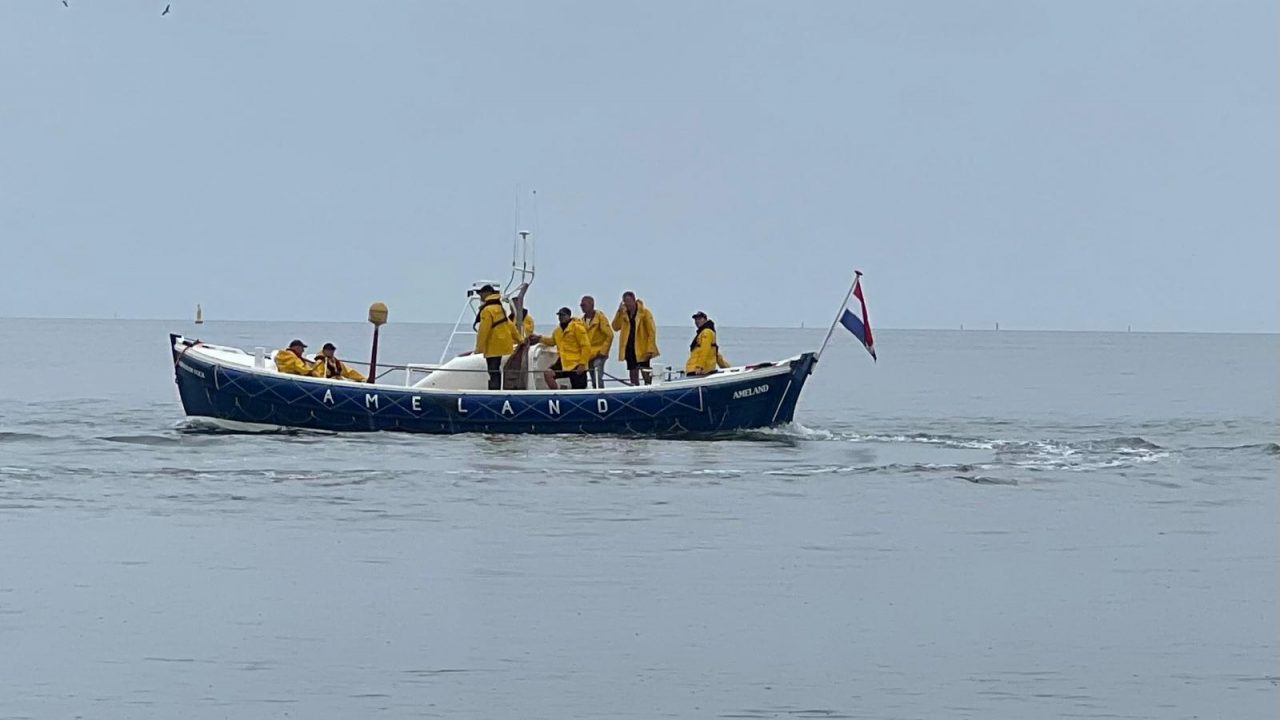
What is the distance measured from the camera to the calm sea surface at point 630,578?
497 inches

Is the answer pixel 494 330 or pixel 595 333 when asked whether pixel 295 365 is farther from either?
pixel 595 333

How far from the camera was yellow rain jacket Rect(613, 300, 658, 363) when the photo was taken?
29.1 metres

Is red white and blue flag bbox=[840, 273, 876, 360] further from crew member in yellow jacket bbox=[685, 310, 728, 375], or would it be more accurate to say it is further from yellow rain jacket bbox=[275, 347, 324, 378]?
yellow rain jacket bbox=[275, 347, 324, 378]

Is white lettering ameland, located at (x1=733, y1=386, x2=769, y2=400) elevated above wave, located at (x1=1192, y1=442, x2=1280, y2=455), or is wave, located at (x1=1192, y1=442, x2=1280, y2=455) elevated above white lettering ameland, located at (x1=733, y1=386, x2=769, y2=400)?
white lettering ameland, located at (x1=733, y1=386, x2=769, y2=400)

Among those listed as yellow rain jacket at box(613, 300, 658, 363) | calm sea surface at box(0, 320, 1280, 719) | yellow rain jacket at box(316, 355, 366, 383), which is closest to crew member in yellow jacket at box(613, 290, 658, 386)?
yellow rain jacket at box(613, 300, 658, 363)

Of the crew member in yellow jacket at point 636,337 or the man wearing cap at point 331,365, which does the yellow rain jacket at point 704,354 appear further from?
the man wearing cap at point 331,365

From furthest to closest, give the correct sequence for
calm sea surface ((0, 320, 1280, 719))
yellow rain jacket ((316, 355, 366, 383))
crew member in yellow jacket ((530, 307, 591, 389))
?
yellow rain jacket ((316, 355, 366, 383)) → crew member in yellow jacket ((530, 307, 591, 389)) → calm sea surface ((0, 320, 1280, 719))

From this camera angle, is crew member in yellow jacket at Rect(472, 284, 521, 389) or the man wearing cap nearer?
crew member in yellow jacket at Rect(472, 284, 521, 389)

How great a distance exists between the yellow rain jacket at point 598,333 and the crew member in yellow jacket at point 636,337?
24 cm

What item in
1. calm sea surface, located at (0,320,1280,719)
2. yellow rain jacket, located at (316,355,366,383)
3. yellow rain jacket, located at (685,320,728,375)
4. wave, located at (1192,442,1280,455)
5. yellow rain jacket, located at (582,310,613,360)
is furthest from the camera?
wave, located at (1192,442,1280,455)

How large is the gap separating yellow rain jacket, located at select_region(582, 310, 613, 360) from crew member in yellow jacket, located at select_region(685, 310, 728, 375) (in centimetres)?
129

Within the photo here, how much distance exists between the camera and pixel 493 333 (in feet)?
93.7

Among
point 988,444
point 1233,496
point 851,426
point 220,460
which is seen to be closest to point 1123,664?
point 1233,496

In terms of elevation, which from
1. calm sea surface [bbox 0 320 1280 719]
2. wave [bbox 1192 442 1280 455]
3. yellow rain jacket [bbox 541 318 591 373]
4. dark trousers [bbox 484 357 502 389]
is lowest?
calm sea surface [bbox 0 320 1280 719]
